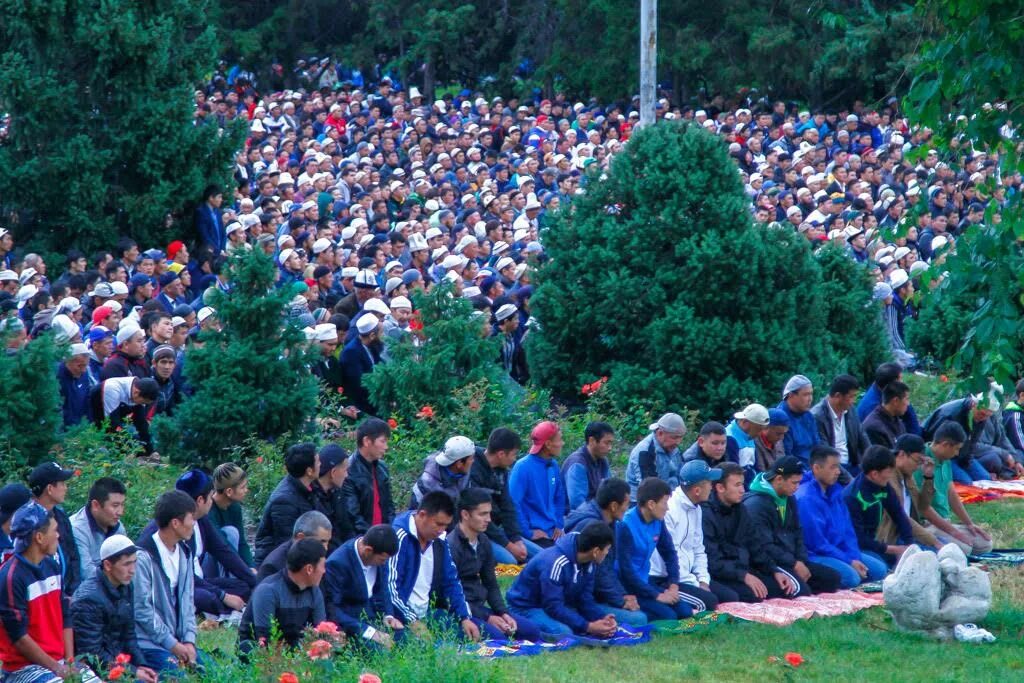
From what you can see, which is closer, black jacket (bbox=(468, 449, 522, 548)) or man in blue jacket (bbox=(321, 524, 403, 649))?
man in blue jacket (bbox=(321, 524, 403, 649))

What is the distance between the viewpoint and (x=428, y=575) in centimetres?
894

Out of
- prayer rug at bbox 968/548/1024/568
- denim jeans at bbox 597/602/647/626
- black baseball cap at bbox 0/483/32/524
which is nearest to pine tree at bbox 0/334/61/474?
black baseball cap at bbox 0/483/32/524

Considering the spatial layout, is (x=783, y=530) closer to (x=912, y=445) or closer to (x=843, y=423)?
(x=912, y=445)

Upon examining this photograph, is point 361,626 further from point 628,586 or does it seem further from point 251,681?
point 628,586

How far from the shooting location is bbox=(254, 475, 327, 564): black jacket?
964 cm

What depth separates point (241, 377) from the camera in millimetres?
12008

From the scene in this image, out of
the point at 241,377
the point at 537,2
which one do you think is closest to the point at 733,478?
the point at 241,377

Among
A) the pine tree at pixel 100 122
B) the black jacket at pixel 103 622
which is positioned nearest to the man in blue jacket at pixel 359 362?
the black jacket at pixel 103 622

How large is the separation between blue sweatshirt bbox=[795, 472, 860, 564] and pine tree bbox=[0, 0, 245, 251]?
10938 mm

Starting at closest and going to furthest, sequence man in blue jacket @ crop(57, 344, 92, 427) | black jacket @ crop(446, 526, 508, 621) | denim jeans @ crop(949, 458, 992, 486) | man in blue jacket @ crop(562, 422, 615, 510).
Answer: black jacket @ crop(446, 526, 508, 621) < man in blue jacket @ crop(562, 422, 615, 510) < man in blue jacket @ crop(57, 344, 92, 427) < denim jeans @ crop(949, 458, 992, 486)

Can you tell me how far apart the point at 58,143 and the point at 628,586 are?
473 inches

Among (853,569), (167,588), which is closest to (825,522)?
(853,569)

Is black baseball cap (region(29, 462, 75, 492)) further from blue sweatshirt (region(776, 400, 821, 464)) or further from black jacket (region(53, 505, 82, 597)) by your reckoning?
blue sweatshirt (region(776, 400, 821, 464))

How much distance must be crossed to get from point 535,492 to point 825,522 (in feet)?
7.04
